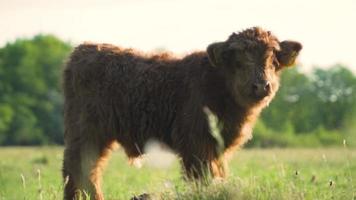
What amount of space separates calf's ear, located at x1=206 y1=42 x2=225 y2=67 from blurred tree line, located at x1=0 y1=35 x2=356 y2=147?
50.9m

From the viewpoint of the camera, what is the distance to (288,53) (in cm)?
1147

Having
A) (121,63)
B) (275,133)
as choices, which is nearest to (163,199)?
(121,63)

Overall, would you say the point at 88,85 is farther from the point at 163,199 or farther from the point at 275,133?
the point at 275,133

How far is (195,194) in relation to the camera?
29.0ft

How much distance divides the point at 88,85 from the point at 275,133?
52771 mm

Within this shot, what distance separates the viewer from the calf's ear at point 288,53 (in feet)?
37.4

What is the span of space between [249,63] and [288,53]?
0.99m

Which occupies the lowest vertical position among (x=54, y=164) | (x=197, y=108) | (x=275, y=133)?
(x=275, y=133)

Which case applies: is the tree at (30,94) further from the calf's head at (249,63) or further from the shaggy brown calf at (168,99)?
the calf's head at (249,63)

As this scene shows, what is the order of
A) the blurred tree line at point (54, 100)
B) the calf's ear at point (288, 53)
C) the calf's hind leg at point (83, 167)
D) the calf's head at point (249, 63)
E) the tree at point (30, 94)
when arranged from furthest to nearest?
1. the tree at point (30, 94)
2. the blurred tree line at point (54, 100)
3. the calf's hind leg at point (83, 167)
4. the calf's ear at point (288, 53)
5. the calf's head at point (249, 63)

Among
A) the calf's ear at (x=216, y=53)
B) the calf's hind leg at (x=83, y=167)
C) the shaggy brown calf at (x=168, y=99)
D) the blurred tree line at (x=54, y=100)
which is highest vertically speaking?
the calf's ear at (x=216, y=53)

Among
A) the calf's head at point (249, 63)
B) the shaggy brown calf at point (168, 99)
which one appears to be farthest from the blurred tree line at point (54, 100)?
the calf's head at point (249, 63)

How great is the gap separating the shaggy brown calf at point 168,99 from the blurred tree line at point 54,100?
5009 centimetres

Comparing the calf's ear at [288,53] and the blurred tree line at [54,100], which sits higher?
the calf's ear at [288,53]
